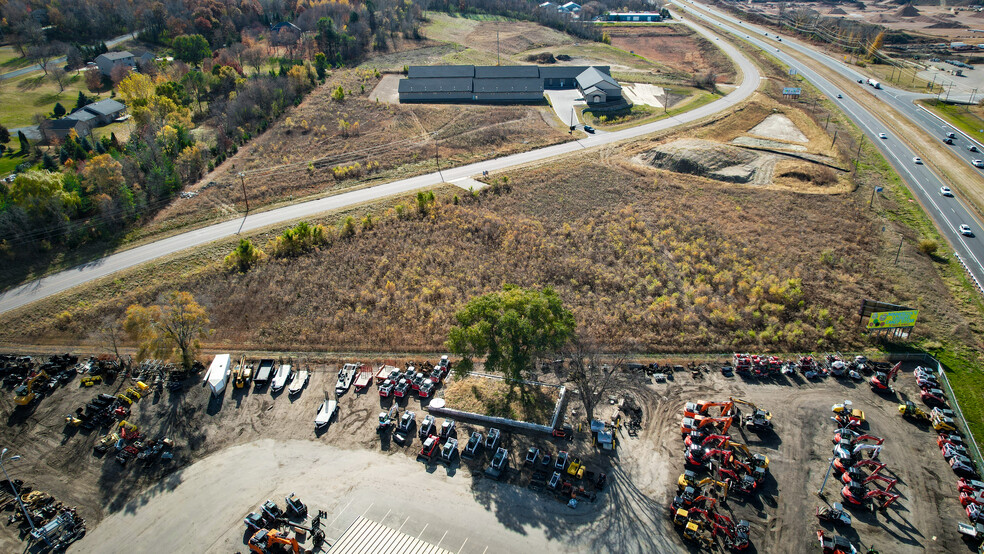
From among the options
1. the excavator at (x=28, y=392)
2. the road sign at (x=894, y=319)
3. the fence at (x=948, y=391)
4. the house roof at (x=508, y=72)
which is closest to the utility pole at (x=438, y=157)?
the house roof at (x=508, y=72)

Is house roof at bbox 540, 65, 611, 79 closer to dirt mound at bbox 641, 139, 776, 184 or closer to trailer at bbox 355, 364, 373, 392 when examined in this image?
dirt mound at bbox 641, 139, 776, 184

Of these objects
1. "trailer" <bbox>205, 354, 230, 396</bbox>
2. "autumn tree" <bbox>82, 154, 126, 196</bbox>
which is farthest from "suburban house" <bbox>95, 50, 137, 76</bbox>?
"trailer" <bbox>205, 354, 230, 396</bbox>

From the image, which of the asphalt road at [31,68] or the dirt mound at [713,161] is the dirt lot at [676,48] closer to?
the dirt mound at [713,161]

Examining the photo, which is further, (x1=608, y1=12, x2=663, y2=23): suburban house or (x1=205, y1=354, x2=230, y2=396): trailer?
(x1=608, y1=12, x2=663, y2=23): suburban house

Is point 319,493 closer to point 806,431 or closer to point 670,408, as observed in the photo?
point 670,408

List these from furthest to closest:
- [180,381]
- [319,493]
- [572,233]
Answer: [572,233] → [180,381] → [319,493]

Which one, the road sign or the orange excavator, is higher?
the road sign

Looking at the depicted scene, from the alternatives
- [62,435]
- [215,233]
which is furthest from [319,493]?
[215,233]
